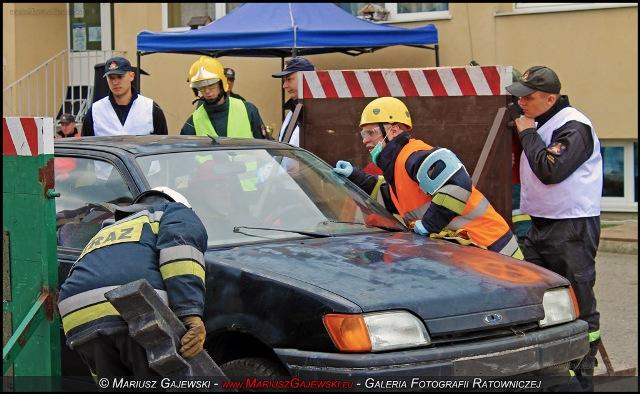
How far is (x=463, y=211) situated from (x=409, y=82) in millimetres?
1632

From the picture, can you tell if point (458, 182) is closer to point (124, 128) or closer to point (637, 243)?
point (124, 128)

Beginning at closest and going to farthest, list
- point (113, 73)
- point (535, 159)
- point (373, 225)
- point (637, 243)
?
point (373, 225)
point (535, 159)
point (113, 73)
point (637, 243)

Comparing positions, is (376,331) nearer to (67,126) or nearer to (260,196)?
(260,196)

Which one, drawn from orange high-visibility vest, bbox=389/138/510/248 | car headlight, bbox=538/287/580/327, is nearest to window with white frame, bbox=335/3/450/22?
orange high-visibility vest, bbox=389/138/510/248

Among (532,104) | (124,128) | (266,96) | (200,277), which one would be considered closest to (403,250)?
(200,277)

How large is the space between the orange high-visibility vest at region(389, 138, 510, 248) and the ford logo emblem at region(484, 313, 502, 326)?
51.9 inches

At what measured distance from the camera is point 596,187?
6.03 meters

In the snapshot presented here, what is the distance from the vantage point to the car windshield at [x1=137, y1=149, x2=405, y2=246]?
16.4ft

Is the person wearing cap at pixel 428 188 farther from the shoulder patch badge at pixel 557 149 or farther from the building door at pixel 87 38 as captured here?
the building door at pixel 87 38

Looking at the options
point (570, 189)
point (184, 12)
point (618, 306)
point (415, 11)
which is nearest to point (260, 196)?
point (570, 189)

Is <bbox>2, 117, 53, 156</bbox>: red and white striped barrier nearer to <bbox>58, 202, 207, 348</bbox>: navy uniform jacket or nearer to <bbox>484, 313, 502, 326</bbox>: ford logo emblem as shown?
<bbox>58, 202, 207, 348</bbox>: navy uniform jacket

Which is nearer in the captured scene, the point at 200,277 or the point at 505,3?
the point at 200,277

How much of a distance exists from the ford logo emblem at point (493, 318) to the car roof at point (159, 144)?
1896 mm

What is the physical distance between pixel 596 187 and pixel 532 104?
2.06 ft
